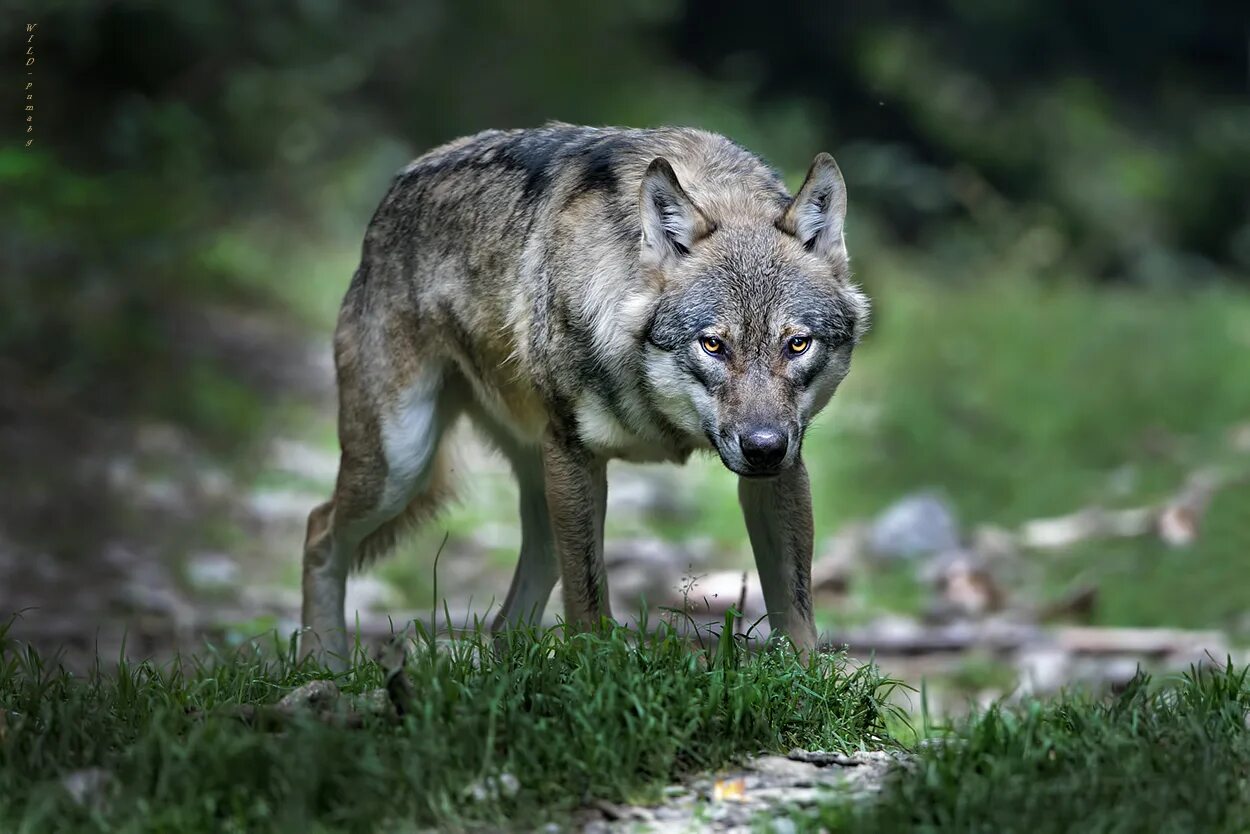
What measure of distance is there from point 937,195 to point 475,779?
16.3 metres

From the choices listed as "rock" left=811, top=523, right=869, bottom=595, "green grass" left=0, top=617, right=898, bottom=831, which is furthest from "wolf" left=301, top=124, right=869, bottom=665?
"rock" left=811, top=523, right=869, bottom=595

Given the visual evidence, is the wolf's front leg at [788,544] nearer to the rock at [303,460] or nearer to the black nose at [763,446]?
the black nose at [763,446]

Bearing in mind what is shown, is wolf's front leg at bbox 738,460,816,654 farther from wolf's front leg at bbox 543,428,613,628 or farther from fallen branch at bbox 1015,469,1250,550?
fallen branch at bbox 1015,469,1250,550

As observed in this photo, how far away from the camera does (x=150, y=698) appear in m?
4.75

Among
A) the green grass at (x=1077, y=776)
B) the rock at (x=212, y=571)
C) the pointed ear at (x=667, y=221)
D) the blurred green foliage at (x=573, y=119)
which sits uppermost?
the blurred green foliage at (x=573, y=119)

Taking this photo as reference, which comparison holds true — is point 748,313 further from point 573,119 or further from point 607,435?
point 573,119

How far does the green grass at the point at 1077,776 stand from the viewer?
12.6ft

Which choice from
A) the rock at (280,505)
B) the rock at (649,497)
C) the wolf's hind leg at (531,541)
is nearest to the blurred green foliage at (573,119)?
the rock at (280,505)

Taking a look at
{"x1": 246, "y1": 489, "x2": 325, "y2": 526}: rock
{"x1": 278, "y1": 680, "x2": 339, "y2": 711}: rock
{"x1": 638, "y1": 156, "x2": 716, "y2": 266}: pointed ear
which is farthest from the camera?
{"x1": 246, "y1": 489, "x2": 325, "y2": 526}: rock

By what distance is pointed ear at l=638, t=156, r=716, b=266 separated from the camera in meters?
5.51

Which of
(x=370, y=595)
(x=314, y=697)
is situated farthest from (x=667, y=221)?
(x=370, y=595)

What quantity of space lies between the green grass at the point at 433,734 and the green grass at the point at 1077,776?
57cm

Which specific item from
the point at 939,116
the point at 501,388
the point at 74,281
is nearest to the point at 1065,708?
the point at 501,388

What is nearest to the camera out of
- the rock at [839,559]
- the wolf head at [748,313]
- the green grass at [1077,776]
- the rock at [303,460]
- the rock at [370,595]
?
the green grass at [1077,776]
